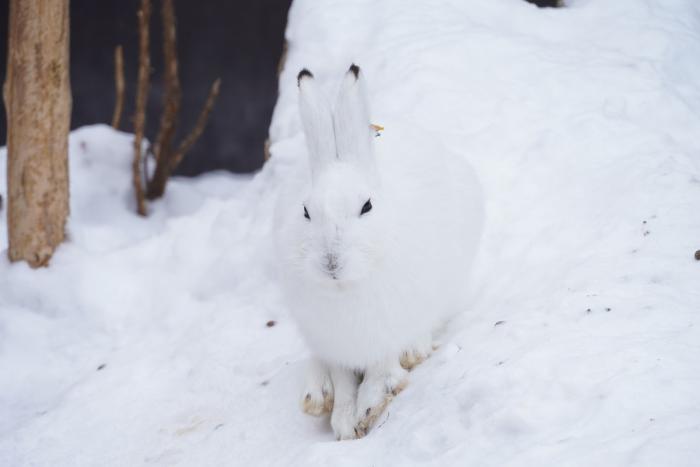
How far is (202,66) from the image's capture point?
21.9 feet

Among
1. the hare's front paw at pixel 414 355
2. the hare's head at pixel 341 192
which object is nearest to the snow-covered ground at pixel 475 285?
the hare's front paw at pixel 414 355

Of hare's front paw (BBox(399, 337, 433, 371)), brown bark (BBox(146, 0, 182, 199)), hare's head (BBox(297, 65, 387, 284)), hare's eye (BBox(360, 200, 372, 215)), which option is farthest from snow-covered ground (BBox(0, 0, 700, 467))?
hare's eye (BBox(360, 200, 372, 215))

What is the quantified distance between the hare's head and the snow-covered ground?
0.39m

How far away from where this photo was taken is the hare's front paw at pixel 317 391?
2568 millimetres

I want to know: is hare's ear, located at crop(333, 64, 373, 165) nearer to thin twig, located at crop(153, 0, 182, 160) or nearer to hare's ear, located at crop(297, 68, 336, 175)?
hare's ear, located at crop(297, 68, 336, 175)

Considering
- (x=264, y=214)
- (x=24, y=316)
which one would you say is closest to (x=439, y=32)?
(x=264, y=214)

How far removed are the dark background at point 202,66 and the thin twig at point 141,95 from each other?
56.3 inches

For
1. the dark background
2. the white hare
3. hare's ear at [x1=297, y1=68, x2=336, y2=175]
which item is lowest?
the dark background

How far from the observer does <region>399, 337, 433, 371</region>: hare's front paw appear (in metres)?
2.52

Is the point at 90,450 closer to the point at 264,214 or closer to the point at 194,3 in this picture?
the point at 264,214

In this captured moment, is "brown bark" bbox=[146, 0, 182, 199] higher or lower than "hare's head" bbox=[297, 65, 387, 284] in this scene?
lower

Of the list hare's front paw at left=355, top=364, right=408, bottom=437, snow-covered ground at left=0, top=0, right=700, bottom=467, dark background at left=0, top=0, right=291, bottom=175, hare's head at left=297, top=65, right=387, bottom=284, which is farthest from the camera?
dark background at left=0, top=0, right=291, bottom=175

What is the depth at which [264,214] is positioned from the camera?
13.1 ft

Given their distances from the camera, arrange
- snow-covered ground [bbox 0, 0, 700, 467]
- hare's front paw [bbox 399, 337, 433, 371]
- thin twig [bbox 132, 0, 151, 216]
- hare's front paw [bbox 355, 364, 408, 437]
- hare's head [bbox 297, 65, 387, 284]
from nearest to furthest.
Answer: snow-covered ground [bbox 0, 0, 700, 467], hare's head [bbox 297, 65, 387, 284], hare's front paw [bbox 355, 364, 408, 437], hare's front paw [bbox 399, 337, 433, 371], thin twig [bbox 132, 0, 151, 216]
